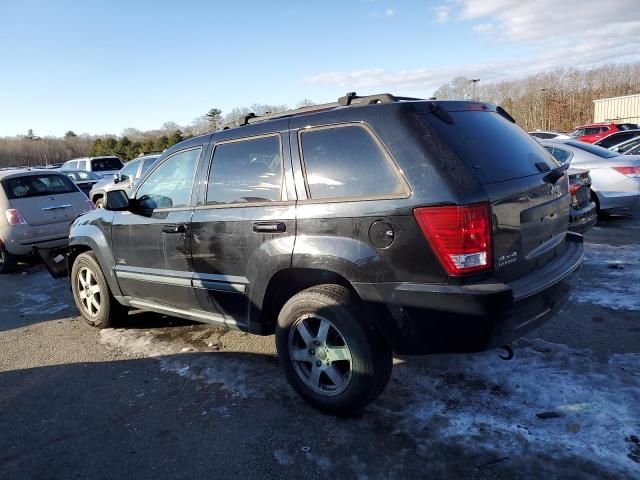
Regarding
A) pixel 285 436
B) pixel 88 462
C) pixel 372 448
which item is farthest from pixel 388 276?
pixel 88 462

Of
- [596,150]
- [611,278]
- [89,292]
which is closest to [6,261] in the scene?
[89,292]

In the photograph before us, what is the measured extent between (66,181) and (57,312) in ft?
13.2

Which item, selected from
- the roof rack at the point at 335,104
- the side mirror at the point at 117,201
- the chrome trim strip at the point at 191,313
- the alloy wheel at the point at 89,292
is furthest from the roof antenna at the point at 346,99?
the alloy wheel at the point at 89,292

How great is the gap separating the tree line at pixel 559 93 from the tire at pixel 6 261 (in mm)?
45529

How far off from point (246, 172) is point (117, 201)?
152cm

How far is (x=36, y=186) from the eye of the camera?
8.69 metres

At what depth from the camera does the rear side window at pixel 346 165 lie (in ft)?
9.35

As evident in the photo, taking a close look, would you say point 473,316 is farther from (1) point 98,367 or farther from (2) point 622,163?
(2) point 622,163

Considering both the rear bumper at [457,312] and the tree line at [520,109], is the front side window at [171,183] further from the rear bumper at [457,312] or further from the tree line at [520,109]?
Result: the tree line at [520,109]

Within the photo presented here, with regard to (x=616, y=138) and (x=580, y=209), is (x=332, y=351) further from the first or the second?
(x=616, y=138)

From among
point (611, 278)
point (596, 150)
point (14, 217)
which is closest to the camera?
point (611, 278)

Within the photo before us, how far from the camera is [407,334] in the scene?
2797 millimetres

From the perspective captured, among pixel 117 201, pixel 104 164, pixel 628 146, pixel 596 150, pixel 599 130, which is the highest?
pixel 104 164

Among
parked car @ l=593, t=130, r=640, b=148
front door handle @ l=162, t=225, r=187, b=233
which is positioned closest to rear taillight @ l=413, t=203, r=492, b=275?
front door handle @ l=162, t=225, r=187, b=233
